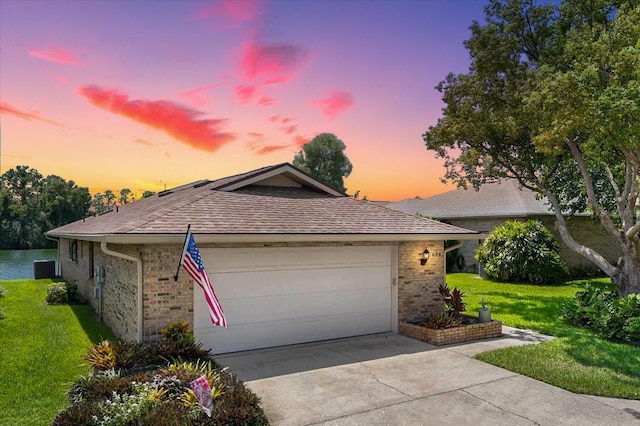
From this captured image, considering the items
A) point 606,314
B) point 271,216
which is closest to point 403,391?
point 271,216

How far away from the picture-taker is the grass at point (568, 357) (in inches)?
280

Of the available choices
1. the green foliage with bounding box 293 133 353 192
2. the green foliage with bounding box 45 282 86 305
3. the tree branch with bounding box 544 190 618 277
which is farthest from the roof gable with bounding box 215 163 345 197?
the green foliage with bounding box 293 133 353 192

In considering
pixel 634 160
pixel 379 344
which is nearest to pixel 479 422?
pixel 379 344

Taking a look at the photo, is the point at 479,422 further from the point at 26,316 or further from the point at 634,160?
the point at 26,316

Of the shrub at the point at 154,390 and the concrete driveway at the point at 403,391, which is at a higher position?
the shrub at the point at 154,390

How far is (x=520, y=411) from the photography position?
5992 mm

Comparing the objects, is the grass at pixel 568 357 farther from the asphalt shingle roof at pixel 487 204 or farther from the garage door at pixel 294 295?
the asphalt shingle roof at pixel 487 204

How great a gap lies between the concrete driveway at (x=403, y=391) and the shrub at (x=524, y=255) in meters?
11.5

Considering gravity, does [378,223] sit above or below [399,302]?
above

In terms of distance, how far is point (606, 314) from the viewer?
34.7 ft

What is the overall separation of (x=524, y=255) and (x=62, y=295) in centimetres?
1881

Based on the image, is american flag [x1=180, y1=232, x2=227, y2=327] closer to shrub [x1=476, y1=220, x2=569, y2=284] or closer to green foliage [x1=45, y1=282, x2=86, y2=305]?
green foliage [x1=45, y1=282, x2=86, y2=305]

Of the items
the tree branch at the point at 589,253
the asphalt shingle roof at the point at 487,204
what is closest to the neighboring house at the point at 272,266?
the tree branch at the point at 589,253

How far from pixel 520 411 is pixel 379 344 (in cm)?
382
